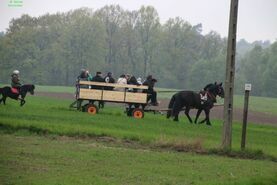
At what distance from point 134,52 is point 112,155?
92.2m

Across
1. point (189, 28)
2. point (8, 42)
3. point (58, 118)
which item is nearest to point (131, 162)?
point (58, 118)

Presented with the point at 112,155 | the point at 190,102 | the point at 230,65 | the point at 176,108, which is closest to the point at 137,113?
the point at 176,108

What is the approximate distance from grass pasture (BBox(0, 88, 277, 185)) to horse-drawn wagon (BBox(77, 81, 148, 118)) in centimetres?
491

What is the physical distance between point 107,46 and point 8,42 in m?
36.6

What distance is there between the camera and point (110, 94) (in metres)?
28.3

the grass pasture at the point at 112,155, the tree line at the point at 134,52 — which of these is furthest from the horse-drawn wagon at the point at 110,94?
the tree line at the point at 134,52

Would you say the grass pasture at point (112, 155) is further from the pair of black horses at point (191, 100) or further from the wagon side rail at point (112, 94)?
the pair of black horses at point (191, 100)

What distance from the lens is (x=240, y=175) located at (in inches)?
525

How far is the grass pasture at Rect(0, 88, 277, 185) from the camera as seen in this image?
11477 mm

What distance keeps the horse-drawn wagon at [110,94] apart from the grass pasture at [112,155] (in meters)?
4.91

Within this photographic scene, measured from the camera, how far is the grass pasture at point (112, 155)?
452 inches

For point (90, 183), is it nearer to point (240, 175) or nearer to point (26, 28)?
point (240, 175)

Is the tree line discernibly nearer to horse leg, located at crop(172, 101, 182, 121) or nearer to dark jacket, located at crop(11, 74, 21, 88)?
dark jacket, located at crop(11, 74, 21, 88)

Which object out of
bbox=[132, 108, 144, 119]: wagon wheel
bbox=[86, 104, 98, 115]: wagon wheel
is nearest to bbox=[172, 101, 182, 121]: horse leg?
bbox=[132, 108, 144, 119]: wagon wheel
